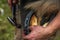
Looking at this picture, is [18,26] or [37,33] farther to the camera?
[18,26]

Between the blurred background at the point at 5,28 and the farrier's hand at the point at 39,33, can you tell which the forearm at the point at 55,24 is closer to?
the farrier's hand at the point at 39,33

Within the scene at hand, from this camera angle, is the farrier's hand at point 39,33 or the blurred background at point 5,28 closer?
the farrier's hand at point 39,33

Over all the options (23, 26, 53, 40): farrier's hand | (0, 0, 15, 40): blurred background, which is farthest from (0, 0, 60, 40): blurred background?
(23, 26, 53, 40): farrier's hand

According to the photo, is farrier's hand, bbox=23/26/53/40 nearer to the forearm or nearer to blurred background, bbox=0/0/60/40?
the forearm

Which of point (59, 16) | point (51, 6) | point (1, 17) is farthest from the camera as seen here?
point (1, 17)

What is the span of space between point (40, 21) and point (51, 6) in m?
0.19

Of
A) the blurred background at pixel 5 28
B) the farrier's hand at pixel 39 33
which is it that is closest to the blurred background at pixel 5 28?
the blurred background at pixel 5 28

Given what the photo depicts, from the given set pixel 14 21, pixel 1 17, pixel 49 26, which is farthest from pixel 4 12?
pixel 49 26

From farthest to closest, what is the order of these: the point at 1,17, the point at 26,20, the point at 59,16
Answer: the point at 1,17 < the point at 26,20 < the point at 59,16

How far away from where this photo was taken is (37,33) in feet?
6.27

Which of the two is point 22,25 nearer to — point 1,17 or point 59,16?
point 59,16

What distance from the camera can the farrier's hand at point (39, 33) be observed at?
6.25 feet

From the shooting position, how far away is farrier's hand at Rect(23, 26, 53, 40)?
190 centimetres

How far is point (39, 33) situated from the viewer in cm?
191
